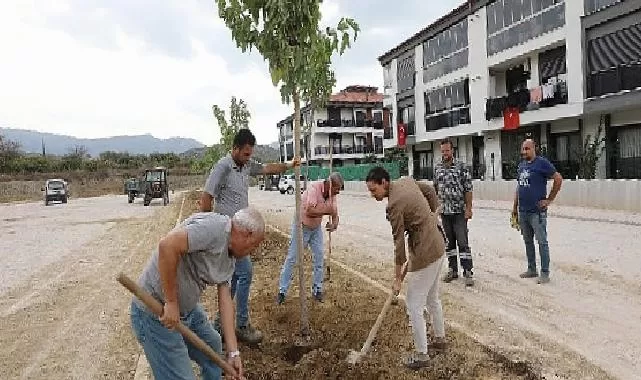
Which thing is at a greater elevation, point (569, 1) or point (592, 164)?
point (569, 1)

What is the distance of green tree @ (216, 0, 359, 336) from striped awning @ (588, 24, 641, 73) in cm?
1812

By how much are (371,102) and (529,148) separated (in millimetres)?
58290

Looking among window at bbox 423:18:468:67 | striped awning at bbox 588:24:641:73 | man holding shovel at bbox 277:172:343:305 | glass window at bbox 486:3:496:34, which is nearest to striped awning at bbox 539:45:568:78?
striped awning at bbox 588:24:641:73

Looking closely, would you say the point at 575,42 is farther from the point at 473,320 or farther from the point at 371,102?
the point at 371,102

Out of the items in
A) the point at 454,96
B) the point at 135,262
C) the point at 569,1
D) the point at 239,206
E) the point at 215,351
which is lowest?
the point at 135,262

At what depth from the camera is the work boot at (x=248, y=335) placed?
512 cm

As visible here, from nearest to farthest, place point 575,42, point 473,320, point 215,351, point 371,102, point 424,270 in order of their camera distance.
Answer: point 215,351 < point 424,270 < point 473,320 < point 575,42 < point 371,102

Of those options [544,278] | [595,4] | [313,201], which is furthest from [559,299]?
[595,4]

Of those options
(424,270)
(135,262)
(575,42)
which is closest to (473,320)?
(424,270)

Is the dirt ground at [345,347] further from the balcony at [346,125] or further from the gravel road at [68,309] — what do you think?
the balcony at [346,125]

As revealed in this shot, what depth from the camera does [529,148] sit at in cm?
731

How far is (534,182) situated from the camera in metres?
7.28

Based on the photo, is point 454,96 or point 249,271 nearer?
point 249,271

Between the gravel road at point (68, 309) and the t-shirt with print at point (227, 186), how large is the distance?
5.50 ft
